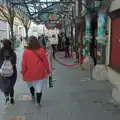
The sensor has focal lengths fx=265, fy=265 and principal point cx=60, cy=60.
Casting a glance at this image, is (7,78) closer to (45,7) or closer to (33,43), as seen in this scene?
(33,43)

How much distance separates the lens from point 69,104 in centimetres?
648

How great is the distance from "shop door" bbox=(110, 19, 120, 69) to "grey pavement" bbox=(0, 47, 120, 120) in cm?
76

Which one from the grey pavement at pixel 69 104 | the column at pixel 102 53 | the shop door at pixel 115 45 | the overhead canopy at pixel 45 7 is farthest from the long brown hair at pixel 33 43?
the overhead canopy at pixel 45 7

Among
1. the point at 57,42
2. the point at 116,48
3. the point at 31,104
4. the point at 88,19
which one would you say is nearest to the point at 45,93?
the point at 31,104

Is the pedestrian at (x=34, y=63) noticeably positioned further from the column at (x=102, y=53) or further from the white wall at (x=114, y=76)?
the column at (x=102, y=53)

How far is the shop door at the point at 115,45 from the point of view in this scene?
821cm

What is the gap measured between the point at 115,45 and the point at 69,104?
9.96 ft

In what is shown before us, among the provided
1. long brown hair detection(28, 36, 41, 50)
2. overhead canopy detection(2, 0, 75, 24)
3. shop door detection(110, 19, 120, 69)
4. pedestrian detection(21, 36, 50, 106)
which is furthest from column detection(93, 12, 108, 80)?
overhead canopy detection(2, 0, 75, 24)

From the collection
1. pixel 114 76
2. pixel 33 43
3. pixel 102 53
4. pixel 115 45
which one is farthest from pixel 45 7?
pixel 33 43

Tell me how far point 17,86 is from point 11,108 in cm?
263

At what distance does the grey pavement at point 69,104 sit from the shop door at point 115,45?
76 cm

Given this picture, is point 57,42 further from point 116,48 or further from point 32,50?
point 32,50

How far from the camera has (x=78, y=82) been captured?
9.29 m

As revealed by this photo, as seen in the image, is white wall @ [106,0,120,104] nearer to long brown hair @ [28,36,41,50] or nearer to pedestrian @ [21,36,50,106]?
pedestrian @ [21,36,50,106]
